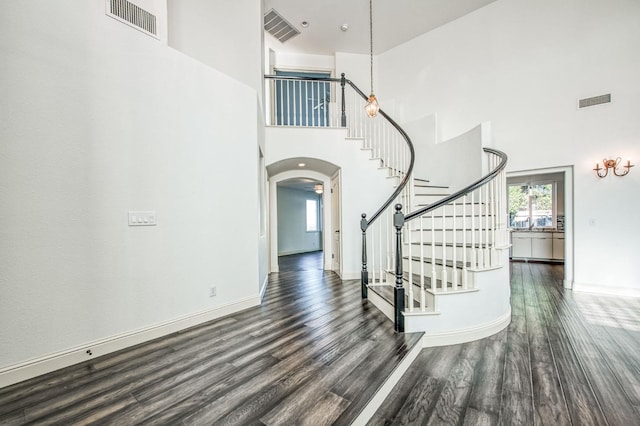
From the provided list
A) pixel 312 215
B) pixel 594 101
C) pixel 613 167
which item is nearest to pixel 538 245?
pixel 613 167

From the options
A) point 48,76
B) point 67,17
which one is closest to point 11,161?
point 48,76

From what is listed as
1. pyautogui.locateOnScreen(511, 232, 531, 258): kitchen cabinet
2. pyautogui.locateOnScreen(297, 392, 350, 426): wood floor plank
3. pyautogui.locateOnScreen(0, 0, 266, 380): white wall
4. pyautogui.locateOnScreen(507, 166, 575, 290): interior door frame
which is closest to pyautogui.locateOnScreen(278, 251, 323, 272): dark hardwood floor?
pyautogui.locateOnScreen(0, 0, 266, 380): white wall

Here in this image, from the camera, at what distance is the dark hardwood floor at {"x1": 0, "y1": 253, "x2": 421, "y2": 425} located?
1.41 m

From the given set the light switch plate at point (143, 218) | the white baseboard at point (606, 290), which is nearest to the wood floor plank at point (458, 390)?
the light switch plate at point (143, 218)

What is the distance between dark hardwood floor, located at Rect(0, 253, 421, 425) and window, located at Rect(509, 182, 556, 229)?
24.7 ft

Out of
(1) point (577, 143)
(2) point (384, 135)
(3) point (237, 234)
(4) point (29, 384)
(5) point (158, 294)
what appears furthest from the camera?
(2) point (384, 135)

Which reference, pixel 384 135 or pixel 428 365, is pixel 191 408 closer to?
pixel 428 365

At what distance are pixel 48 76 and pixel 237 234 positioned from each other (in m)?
2.02

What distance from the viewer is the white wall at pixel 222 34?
3422 millimetres

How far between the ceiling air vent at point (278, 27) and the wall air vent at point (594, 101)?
543cm

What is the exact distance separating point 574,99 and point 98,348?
273 inches

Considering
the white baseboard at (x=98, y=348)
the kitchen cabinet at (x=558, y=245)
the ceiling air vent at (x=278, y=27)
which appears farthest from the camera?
the kitchen cabinet at (x=558, y=245)

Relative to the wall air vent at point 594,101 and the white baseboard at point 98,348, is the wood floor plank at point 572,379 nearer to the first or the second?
the white baseboard at point 98,348

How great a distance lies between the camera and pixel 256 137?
3.31 meters
